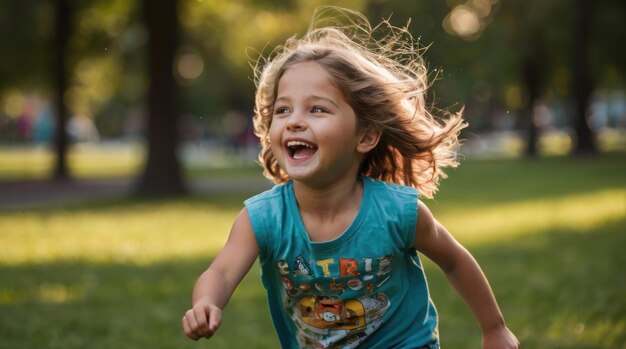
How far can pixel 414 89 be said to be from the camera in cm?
389

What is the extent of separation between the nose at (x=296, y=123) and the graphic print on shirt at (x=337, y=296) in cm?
47

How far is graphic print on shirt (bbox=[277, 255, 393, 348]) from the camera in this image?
3.37 meters

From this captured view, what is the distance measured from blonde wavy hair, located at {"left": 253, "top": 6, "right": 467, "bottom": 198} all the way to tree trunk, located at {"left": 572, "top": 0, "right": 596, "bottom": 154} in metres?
31.5

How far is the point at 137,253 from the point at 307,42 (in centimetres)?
686

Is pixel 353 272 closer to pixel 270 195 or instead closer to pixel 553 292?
pixel 270 195

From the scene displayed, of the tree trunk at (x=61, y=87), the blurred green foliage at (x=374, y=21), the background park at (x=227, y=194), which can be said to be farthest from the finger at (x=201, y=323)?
the tree trunk at (x=61, y=87)

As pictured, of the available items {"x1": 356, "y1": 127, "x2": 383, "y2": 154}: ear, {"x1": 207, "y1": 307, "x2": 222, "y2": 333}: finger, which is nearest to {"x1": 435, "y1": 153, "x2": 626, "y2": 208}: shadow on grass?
{"x1": 356, "y1": 127, "x2": 383, "y2": 154}: ear

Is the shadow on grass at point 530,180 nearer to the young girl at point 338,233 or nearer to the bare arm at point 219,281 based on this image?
the young girl at point 338,233

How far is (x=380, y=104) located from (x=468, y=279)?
0.77m

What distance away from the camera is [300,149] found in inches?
136

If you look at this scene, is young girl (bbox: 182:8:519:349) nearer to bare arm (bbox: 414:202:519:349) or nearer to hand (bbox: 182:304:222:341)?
bare arm (bbox: 414:202:519:349)

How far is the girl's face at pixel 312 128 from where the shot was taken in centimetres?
335

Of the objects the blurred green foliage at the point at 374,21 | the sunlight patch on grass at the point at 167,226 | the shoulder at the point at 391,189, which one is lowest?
the sunlight patch on grass at the point at 167,226

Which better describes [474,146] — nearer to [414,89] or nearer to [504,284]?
[504,284]
